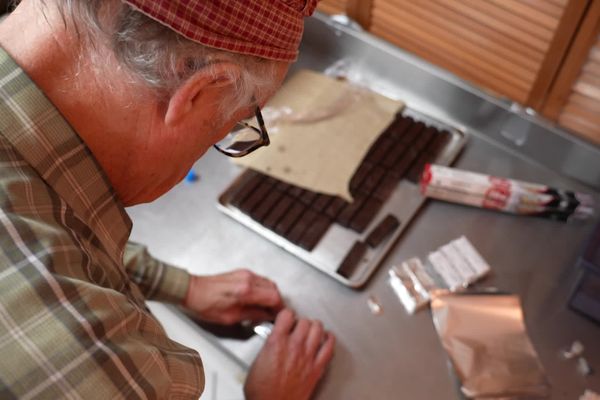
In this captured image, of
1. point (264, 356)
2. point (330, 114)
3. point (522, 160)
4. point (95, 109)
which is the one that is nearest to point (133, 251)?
point (264, 356)

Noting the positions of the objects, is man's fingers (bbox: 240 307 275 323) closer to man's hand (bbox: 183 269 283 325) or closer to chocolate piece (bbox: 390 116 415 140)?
man's hand (bbox: 183 269 283 325)

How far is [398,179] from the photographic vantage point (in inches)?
41.0

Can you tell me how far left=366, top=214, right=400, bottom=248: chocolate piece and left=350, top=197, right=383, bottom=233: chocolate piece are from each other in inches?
0.8

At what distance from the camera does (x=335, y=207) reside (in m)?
1.00

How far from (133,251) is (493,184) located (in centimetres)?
62

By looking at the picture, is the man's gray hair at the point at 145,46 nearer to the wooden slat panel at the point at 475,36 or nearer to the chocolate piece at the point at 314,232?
the chocolate piece at the point at 314,232

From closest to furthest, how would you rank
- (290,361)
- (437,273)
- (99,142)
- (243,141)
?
(99,142) → (243,141) → (290,361) → (437,273)

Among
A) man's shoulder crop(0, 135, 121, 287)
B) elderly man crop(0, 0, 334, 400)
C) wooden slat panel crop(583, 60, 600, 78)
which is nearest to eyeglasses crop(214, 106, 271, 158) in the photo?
elderly man crop(0, 0, 334, 400)

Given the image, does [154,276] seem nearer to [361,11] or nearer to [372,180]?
[372,180]

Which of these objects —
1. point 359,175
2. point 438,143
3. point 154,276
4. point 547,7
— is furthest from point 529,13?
point 154,276

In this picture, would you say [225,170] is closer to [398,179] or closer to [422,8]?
[398,179]

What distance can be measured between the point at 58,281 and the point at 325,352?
0.47m

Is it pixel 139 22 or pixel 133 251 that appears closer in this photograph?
pixel 139 22

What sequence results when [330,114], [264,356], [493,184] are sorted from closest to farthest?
[264,356]
[493,184]
[330,114]
